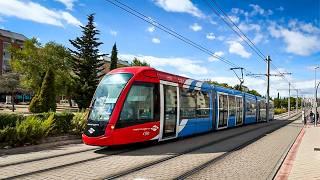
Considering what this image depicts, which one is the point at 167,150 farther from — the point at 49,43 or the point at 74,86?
the point at 49,43

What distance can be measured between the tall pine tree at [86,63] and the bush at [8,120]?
44.9 m

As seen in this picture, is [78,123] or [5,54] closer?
[78,123]

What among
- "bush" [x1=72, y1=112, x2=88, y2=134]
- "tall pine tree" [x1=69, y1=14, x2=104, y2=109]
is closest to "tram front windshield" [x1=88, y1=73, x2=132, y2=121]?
"bush" [x1=72, y1=112, x2=88, y2=134]

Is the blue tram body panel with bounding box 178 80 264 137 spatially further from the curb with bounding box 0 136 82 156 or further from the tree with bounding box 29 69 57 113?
the tree with bounding box 29 69 57 113

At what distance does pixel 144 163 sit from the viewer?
10695mm

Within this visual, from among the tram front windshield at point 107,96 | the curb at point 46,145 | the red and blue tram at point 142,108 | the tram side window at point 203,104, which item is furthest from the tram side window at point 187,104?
the curb at point 46,145

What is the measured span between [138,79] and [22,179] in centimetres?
664

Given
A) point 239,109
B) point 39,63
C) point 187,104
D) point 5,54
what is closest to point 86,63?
point 39,63

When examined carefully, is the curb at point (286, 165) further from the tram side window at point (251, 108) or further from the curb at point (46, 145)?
the tram side window at point (251, 108)

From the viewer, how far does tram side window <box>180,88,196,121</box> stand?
17125 mm

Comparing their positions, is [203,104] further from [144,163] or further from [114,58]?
[114,58]

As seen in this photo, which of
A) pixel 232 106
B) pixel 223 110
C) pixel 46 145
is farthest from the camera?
pixel 232 106

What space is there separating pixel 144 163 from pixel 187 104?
741 cm

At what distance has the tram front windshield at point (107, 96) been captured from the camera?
13047 millimetres
